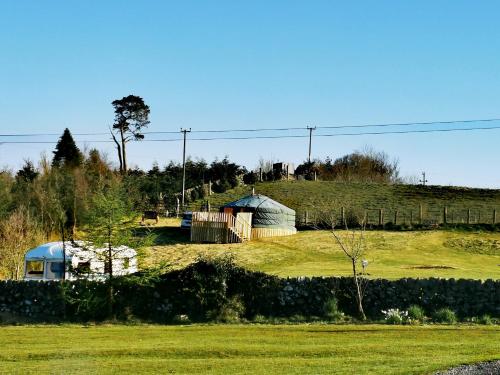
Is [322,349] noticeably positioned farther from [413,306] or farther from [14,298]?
[14,298]

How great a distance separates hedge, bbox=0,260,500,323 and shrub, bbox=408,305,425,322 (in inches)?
31.0

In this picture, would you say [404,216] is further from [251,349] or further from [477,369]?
[477,369]

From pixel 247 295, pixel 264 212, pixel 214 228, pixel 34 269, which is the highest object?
pixel 264 212

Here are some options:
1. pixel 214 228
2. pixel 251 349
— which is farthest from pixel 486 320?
pixel 214 228

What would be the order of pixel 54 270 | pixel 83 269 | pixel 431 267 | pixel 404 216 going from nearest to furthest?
1. pixel 83 269
2. pixel 54 270
3. pixel 431 267
4. pixel 404 216

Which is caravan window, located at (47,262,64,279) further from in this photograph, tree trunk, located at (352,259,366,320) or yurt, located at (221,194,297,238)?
yurt, located at (221,194,297,238)

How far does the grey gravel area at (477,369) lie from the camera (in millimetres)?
14406

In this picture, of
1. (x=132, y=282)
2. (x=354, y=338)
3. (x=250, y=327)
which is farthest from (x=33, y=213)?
(x=354, y=338)

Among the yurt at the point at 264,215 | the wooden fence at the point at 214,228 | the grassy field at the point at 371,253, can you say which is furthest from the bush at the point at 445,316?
the yurt at the point at 264,215

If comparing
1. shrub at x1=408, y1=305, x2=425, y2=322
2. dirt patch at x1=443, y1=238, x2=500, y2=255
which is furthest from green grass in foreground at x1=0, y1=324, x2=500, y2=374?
dirt patch at x1=443, y1=238, x2=500, y2=255

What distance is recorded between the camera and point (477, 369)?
14.8 metres

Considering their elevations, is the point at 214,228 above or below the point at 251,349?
above

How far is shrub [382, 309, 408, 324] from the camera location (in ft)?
80.8

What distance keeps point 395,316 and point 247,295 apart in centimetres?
508
